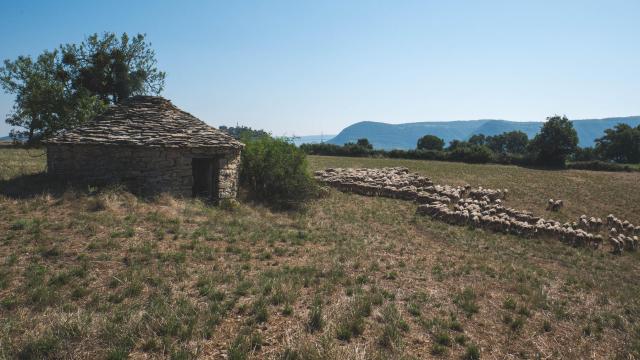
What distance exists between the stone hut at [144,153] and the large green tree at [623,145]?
238ft

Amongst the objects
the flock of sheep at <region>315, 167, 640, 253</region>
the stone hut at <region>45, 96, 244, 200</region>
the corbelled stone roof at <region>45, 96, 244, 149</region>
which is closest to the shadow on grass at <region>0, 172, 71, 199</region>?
the stone hut at <region>45, 96, 244, 200</region>

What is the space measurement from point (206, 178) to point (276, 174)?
10.7 ft

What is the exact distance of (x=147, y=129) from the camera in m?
14.2

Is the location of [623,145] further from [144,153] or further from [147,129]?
[144,153]

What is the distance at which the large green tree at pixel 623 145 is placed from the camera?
59.2 meters

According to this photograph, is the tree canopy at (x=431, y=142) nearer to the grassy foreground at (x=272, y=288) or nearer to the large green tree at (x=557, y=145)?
the large green tree at (x=557, y=145)

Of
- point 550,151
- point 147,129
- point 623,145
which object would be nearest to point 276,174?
point 147,129

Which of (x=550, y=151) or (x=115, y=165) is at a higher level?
(x=550, y=151)

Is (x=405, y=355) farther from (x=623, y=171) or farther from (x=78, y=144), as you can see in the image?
(x=623, y=171)

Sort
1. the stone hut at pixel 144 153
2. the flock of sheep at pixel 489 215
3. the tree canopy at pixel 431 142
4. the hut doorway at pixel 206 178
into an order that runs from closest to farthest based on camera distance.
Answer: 1. the stone hut at pixel 144 153
2. the flock of sheep at pixel 489 215
3. the hut doorway at pixel 206 178
4. the tree canopy at pixel 431 142

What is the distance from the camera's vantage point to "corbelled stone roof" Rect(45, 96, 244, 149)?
13219 millimetres

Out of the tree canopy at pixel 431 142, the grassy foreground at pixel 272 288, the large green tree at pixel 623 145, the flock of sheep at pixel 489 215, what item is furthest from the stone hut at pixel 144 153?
the large green tree at pixel 623 145

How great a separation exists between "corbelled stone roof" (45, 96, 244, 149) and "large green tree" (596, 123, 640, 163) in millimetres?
72467

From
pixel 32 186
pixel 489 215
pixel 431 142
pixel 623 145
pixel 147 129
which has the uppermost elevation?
pixel 431 142
